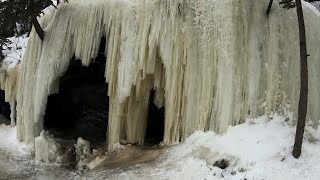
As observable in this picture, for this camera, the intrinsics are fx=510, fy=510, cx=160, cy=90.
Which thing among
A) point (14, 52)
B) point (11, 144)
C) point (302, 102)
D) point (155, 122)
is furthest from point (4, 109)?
point (302, 102)

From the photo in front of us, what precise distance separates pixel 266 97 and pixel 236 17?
8.89 feet

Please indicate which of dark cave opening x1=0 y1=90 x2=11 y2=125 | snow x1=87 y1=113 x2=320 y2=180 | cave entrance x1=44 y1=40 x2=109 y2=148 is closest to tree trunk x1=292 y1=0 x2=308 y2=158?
snow x1=87 y1=113 x2=320 y2=180

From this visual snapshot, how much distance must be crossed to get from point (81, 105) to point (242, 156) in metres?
11.8

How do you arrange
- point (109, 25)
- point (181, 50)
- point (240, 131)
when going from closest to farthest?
point (240, 131), point (181, 50), point (109, 25)

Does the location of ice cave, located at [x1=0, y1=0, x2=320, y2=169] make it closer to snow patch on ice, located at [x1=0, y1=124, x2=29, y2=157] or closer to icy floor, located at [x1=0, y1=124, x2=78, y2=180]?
snow patch on ice, located at [x1=0, y1=124, x2=29, y2=157]

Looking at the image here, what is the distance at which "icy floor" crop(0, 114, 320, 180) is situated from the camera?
13.6 m

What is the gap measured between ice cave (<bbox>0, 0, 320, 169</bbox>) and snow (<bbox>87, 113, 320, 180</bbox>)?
0.55 metres

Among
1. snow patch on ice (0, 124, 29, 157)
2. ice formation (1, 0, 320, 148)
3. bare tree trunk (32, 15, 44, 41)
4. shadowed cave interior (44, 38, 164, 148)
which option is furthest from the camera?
shadowed cave interior (44, 38, 164, 148)

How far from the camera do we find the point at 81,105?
24.3m

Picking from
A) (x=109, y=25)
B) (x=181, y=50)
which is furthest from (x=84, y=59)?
(x=181, y=50)

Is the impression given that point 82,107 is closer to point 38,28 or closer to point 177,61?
point 38,28

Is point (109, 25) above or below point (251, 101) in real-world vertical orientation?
above

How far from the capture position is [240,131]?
50.3 feet

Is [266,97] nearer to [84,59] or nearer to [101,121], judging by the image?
[84,59]
